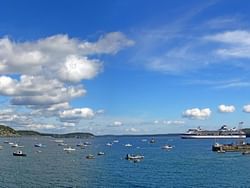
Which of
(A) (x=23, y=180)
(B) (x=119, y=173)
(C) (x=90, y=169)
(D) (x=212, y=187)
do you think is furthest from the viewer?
(C) (x=90, y=169)

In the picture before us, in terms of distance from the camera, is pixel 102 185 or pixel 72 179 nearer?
pixel 102 185

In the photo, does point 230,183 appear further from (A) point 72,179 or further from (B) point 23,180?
(B) point 23,180

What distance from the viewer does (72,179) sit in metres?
105

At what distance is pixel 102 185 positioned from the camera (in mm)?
95438

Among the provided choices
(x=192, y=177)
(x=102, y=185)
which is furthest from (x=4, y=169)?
(x=192, y=177)

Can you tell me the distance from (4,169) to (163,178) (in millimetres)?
52226

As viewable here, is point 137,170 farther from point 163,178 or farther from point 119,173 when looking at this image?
point 163,178

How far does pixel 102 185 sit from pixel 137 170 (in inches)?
1258

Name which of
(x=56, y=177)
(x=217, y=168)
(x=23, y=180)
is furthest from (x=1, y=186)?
(x=217, y=168)

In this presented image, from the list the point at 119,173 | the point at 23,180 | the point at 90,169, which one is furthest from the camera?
the point at 90,169

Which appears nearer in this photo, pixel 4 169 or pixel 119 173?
pixel 119 173

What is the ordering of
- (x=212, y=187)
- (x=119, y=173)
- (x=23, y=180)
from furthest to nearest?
(x=119, y=173) → (x=23, y=180) → (x=212, y=187)

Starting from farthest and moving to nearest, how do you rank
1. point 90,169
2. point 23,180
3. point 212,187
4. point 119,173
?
1. point 90,169
2. point 119,173
3. point 23,180
4. point 212,187

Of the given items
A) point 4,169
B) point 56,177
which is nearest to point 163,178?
point 56,177
